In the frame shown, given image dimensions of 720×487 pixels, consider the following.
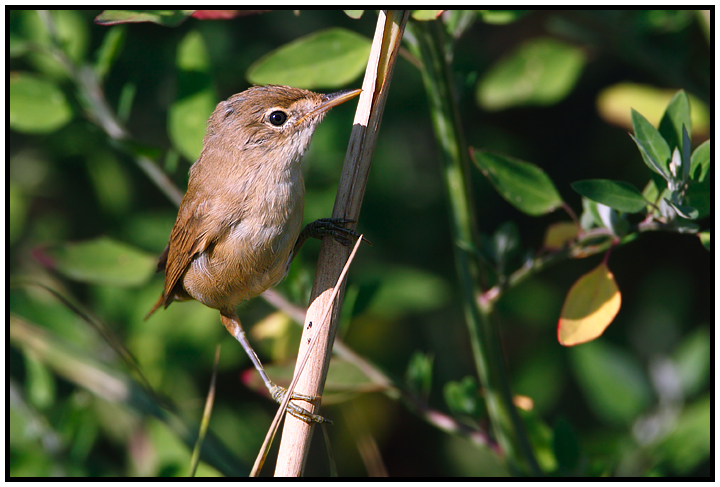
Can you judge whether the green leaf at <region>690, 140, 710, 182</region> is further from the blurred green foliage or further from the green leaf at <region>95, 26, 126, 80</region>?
the green leaf at <region>95, 26, 126, 80</region>

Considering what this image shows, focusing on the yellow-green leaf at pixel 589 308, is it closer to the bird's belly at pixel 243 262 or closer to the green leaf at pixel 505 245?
the green leaf at pixel 505 245

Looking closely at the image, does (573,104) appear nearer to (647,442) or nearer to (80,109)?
(647,442)

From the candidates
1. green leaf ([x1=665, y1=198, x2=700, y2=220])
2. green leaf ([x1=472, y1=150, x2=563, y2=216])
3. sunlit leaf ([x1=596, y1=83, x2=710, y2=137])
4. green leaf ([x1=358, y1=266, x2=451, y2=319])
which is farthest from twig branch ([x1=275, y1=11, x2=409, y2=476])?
sunlit leaf ([x1=596, y1=83, x2=710, y2=137])

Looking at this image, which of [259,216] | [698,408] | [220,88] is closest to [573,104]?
[698,408]

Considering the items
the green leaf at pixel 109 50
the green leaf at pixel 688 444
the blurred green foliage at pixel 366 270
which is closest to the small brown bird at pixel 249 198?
the blurred green foliage at pixel 366 270

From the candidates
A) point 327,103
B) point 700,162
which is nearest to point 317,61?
point 327,103
